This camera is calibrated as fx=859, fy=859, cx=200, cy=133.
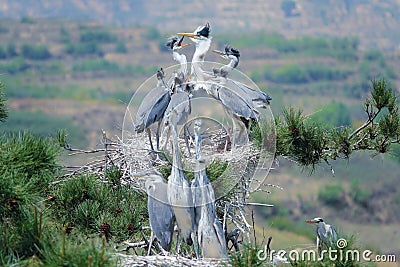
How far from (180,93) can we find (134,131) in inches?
15.2

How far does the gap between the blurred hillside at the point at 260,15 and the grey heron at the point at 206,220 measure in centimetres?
1928

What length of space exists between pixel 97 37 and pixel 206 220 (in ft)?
64.4

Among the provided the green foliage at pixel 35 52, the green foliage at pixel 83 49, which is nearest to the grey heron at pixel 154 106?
the green foliage at pixel 35 52

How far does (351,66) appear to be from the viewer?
65.5 ft

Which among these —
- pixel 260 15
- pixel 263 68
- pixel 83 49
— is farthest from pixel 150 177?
pixel 260 15

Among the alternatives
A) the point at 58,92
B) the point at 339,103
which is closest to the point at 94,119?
the point at 58,92

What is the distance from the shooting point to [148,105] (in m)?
3.57

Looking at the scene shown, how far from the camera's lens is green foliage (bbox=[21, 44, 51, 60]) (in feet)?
66.9

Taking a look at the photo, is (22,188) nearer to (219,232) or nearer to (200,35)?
(219,232)

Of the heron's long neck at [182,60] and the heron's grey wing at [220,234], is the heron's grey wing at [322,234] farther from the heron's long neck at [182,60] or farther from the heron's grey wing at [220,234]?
the heron's long neck at [182,60]

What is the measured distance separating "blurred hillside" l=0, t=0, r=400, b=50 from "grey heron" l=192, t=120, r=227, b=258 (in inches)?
759

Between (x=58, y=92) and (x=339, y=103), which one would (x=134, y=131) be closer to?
(x=339, y=103)

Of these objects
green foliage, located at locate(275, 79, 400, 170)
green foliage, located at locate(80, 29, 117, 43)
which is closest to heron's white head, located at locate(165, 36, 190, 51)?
green foliage, located at locate(275, 79, 400, 170)

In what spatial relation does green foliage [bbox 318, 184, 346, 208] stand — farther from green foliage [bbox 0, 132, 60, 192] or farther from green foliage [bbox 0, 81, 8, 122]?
green foliage [bbox 0, 132, 60, 192]
